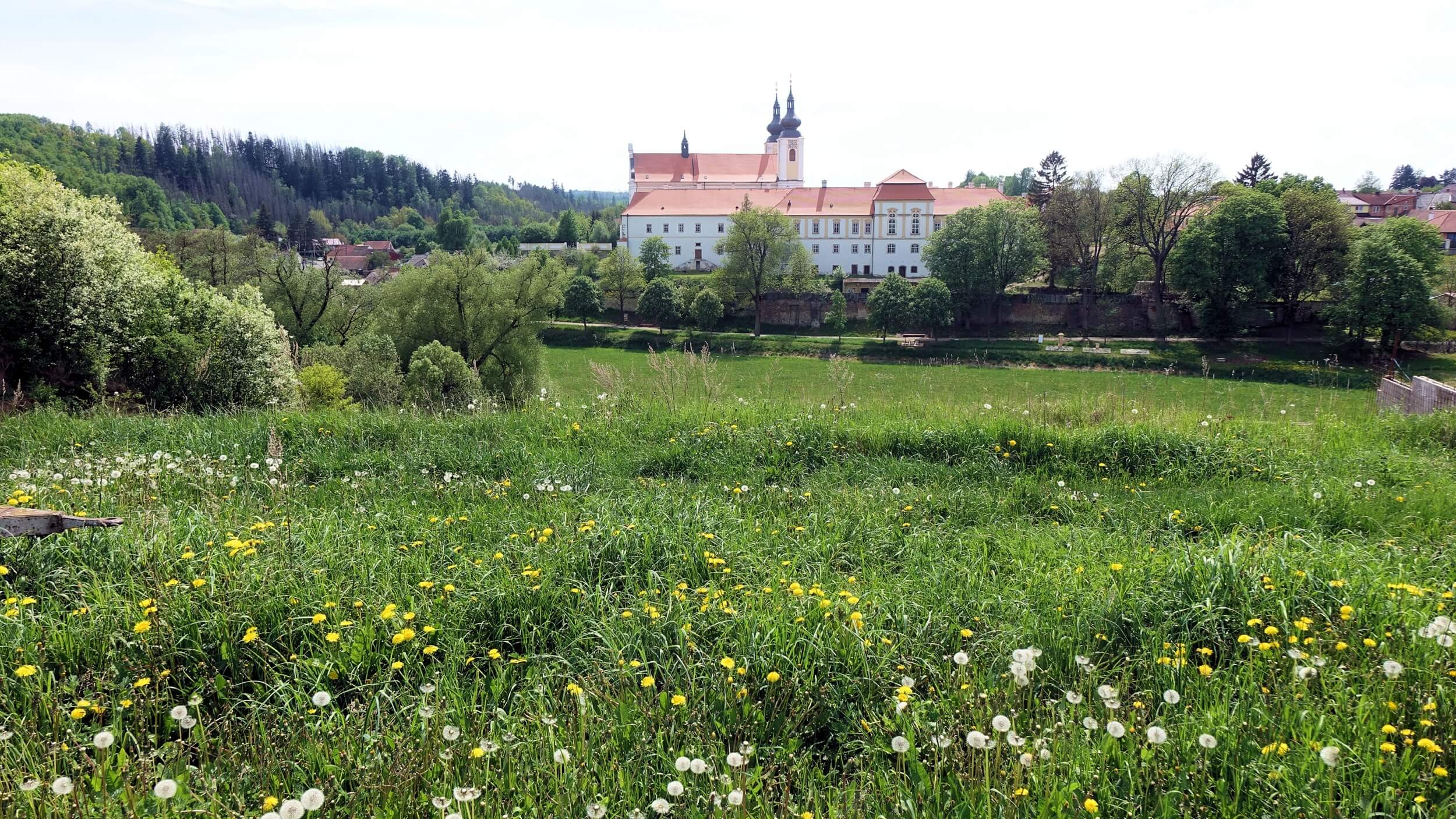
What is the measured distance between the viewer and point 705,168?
10644cm

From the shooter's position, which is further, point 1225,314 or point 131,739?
point 1225,314

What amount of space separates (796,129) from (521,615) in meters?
108

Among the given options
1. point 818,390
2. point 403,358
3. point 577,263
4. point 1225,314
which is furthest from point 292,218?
point 818,390

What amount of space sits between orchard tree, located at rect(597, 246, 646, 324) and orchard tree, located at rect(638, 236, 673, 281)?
4239mm

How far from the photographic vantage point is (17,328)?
13.6 m

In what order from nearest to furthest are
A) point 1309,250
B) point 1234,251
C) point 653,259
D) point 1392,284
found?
point 1392,284
point 1234,251
point 1309,250
point 653,259

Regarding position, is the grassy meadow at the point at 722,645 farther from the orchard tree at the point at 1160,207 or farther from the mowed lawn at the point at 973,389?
the orchard tree at the point at 1160,207

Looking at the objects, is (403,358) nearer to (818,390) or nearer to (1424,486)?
(818,390)

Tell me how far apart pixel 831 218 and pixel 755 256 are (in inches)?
831

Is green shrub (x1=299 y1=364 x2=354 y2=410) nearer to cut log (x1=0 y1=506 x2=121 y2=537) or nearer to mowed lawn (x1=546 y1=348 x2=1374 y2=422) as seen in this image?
mowed lawn (x1=546 y1=348 x2=1374 y2=422)

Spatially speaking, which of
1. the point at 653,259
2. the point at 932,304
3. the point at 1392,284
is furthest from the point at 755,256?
the point at 1392,284

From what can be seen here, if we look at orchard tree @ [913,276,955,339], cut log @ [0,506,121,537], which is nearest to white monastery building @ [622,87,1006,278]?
orchard tree @ [913,276,955,339]

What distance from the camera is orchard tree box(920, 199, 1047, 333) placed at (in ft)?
178

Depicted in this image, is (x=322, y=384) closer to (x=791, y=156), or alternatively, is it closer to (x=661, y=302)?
(x=661, y=302)
